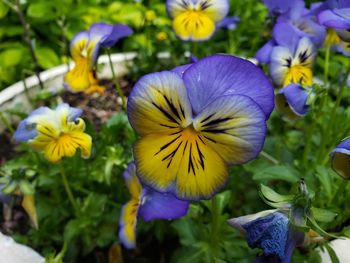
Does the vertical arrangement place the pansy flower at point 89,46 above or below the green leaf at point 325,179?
above

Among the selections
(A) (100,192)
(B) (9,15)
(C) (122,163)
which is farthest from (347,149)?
(B) (9,15)

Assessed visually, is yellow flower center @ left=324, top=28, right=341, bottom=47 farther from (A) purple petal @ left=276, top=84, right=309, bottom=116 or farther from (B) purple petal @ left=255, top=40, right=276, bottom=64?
(A) purple petal @ left=276, top=84, right=309, bottom=116

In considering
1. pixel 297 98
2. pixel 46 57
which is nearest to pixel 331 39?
pixel 297 98

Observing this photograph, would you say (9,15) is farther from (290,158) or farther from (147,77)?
(147,77)

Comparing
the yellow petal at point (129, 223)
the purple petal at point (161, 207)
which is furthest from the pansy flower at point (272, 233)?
the yellow petal at point (129, 223)

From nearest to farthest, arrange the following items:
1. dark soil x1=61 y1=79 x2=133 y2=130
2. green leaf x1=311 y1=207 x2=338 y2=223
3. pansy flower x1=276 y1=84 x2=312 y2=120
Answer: green leaf x1=311 y1=207 x2=338 y2=223, pansy flower x1=276 y1=84 x2=312 y2=120, dark soil x1=61 y1=79 x2=133 y2=130

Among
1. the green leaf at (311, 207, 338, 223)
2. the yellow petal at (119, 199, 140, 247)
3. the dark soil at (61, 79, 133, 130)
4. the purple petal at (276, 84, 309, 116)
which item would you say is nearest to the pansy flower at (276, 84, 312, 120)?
the purple petal at (276, 84, 309, 116)

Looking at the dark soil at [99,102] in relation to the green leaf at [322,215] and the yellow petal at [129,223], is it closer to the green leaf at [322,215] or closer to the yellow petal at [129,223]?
the yellow petal at [129,223]

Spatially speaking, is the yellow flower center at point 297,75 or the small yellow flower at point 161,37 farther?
the small yellow flower at point 161,37
